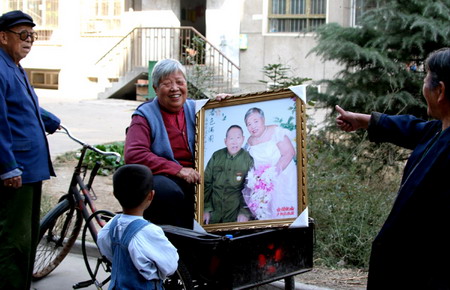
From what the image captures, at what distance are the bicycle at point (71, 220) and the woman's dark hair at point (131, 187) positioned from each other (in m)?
1.35

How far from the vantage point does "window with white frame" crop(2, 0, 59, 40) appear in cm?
2294

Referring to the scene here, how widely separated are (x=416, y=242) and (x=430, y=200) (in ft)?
0.59

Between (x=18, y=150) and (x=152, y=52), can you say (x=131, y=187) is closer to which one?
(x=18, y=150)

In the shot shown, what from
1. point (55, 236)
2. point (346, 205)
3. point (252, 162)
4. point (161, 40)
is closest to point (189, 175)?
point (252, 162)

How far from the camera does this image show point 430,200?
8.46 feet

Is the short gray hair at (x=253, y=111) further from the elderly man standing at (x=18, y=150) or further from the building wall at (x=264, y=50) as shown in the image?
the building wall at (x=264, y=50)

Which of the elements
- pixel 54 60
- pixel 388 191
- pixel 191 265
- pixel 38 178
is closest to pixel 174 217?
pixel 191 265

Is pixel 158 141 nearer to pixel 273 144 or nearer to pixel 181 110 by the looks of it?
pixel 181 110

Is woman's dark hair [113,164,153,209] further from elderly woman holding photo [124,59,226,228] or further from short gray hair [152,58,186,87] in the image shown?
short gray hair [152,58,186,87]

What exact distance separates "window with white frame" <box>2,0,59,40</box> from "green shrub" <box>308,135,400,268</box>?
17.4 m

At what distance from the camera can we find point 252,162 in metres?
4.11

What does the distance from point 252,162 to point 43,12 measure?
20.5m

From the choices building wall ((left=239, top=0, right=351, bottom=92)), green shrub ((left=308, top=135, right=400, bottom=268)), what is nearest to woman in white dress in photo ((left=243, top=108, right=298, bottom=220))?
green shrub ((left=308, top=135, right=400, bottom=268))

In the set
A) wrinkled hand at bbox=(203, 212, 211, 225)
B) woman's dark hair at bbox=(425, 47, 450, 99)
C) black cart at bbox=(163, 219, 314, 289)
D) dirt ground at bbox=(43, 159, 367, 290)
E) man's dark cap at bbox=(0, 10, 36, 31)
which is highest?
man's dark cap at bbox=(0, 10, 36, 31)
